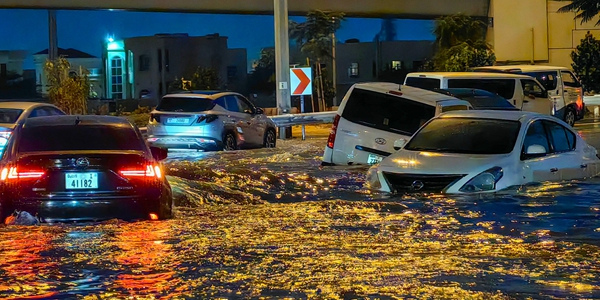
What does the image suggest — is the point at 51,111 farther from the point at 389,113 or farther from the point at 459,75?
the point at 459,75

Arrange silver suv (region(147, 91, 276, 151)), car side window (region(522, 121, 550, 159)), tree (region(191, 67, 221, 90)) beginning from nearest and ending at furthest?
1. car side window (region(522, 121, 550, 159))
2. silver suv (region(147, 91, 276, 151))
3. tree (region(191, 67, 221, 90))

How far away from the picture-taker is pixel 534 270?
8.17 meters

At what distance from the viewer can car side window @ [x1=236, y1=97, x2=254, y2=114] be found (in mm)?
22253

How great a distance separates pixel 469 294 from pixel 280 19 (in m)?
20.7

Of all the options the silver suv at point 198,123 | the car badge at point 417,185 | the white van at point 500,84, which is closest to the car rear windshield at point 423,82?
the white van at point 500,84

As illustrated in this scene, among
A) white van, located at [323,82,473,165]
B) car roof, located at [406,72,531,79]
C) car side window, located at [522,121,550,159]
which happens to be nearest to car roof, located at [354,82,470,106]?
white van, located at [323,82,473,165]

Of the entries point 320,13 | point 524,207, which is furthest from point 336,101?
point 524,207

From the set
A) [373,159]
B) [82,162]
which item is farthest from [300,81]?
[82,162]

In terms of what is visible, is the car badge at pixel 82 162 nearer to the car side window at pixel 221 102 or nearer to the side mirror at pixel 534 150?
the side mirror at pixel 534 150

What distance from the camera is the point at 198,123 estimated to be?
20.6m

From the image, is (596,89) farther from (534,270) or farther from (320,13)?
(534,270)

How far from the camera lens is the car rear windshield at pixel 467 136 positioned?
1270cm

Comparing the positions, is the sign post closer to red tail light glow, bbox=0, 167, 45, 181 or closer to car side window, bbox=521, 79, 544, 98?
car side window, bbox=521, 79, 544, 98

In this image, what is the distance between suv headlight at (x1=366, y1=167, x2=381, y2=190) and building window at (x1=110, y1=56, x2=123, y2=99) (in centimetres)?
2179
